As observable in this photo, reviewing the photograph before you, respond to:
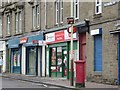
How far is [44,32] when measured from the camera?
1323 inches

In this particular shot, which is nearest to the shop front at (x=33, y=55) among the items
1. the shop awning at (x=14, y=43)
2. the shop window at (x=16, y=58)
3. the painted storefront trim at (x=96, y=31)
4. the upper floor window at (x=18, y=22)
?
the shop awning at (x=14, y=43)

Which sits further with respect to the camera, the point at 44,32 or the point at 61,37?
the point at 44,32

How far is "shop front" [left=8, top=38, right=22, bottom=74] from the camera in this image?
40125 mm

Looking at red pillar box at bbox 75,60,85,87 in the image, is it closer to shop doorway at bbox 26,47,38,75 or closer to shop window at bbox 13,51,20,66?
shop doorway at bbox 26,47,38,75

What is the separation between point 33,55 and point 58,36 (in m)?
6.57

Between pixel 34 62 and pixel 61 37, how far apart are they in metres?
7.06

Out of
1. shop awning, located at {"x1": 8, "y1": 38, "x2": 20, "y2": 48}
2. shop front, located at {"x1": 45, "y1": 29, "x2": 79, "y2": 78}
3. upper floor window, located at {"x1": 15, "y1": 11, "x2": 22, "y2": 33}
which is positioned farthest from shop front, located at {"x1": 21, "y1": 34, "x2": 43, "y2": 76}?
upper floor window, located at {"x1": 15, "y1": 11, "x2": 22, "y2": 33}

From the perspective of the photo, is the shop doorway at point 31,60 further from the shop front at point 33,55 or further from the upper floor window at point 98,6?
the upper floor window at point 98,6

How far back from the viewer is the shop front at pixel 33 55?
1369 inches

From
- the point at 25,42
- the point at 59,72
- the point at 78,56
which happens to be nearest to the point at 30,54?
the point at 25,42

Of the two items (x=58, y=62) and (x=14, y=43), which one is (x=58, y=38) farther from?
(x=14, y=43)

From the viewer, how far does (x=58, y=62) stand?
105ft

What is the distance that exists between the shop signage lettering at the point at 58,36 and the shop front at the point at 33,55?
119cm

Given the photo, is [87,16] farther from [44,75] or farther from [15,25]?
[15,25]
